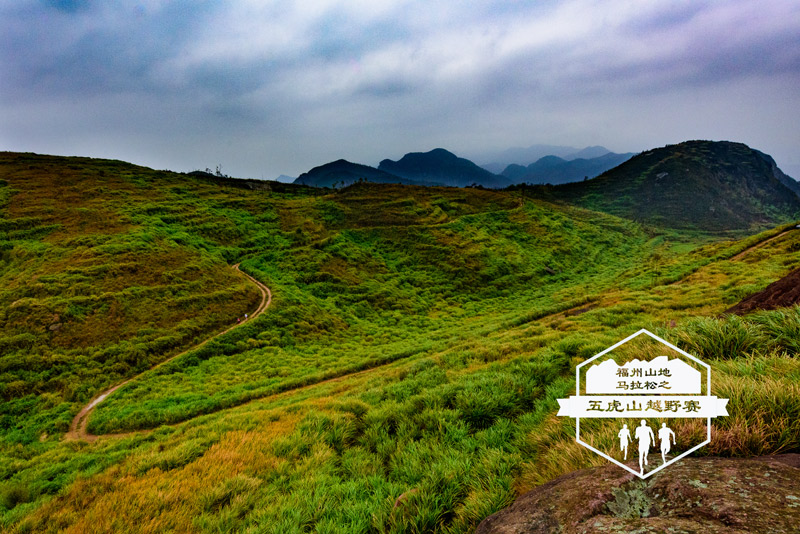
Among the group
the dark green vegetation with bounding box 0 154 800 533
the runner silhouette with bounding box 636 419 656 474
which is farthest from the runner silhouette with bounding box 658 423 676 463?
the dark green vegetation with bounding box 0 154 800 533

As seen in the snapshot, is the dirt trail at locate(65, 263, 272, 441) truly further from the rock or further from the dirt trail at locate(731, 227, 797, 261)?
the dirt trail at locate(731, 227, 797, 261)

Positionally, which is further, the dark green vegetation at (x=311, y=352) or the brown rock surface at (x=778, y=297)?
the brown rock surface at (x=778, y=297)

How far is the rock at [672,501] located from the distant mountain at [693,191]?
422 ft

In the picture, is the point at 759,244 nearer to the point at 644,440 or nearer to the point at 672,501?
the point at 644,440

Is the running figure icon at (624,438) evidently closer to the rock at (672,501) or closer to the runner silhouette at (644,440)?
the runner silhouette at (644,440)

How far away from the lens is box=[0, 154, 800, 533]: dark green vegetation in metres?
3.90

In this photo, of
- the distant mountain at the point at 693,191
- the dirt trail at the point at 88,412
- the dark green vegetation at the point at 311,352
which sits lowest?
the dirt trail at the point at 88,412

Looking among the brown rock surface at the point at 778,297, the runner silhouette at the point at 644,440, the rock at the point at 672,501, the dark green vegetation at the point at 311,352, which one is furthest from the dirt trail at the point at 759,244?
the rock at the point at 672,501

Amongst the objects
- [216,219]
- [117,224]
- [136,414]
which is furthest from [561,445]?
[216,219]

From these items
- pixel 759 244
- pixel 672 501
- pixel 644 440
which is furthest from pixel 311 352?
pixel 759 244

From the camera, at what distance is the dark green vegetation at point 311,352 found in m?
3.90

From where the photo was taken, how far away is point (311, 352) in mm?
22891

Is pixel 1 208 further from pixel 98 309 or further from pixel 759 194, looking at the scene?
pixel 759 194

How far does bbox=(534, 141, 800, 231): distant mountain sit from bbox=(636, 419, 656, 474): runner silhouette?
128006mm
